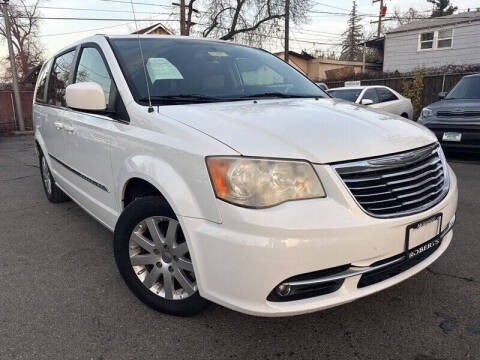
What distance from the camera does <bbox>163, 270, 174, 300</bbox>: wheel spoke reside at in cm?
220

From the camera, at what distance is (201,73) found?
282 centimetres

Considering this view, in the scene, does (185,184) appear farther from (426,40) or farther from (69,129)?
(426,40)

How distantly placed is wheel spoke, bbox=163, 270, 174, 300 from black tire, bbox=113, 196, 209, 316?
0.11 ft

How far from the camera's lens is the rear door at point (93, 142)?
2.66 metres

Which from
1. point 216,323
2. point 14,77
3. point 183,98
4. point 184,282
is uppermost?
point 14,77

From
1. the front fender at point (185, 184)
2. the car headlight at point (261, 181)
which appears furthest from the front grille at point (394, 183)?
the front fender at point (185, 184)

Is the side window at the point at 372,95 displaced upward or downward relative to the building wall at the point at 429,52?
downward

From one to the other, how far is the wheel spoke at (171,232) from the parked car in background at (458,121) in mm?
6039

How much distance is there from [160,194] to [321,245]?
38.5 inches

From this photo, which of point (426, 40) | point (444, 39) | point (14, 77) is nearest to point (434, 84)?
point (444, 39)

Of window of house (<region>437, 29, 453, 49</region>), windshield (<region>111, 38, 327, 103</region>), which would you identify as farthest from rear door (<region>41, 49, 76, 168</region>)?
window of house (<region>437, 29, 453, 49</region>)

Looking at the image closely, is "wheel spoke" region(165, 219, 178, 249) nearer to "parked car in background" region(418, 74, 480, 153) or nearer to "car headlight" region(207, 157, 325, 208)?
"car headlight" region(207, 157, 325, 208)

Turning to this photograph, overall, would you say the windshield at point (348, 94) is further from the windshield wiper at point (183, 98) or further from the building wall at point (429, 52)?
the building wall at point (429, 52)

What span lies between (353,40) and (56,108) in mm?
62078
